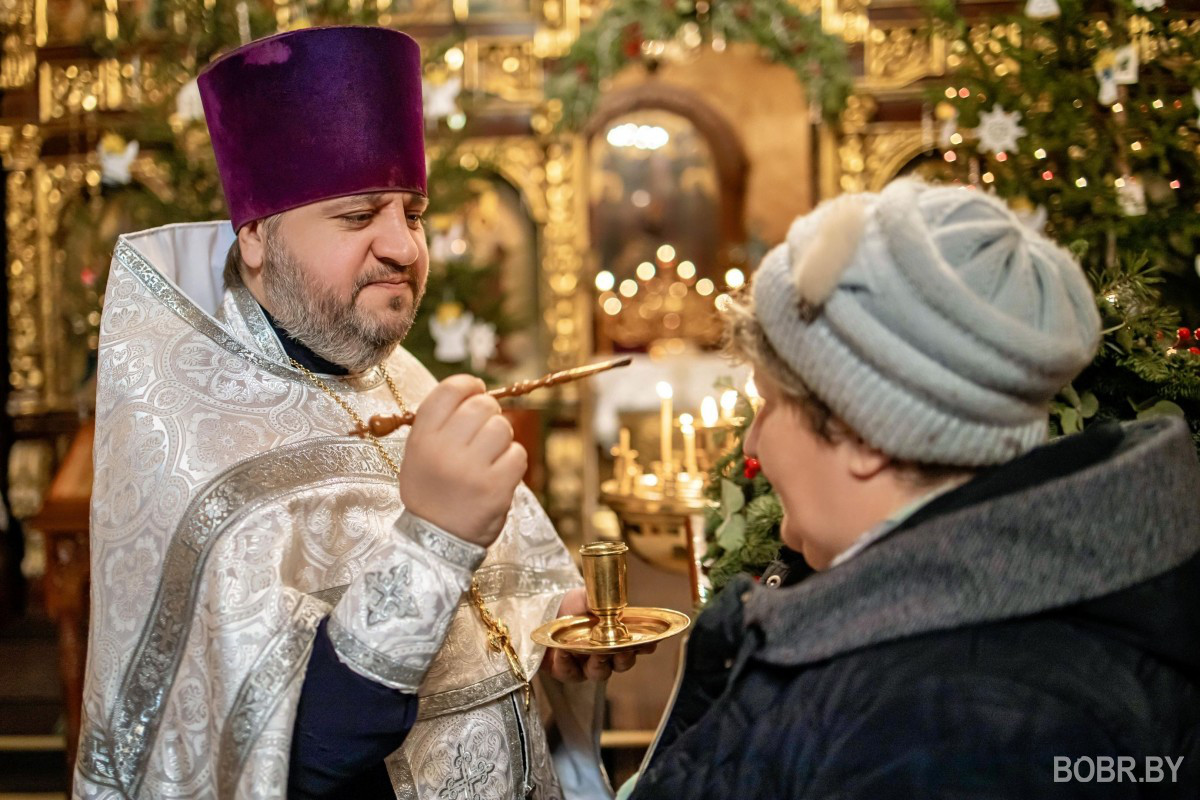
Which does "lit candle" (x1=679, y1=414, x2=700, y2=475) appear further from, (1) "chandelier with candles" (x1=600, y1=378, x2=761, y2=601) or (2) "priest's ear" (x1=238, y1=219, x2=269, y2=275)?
(2) "priest's ear" (x1=238, y1=219, x2=269, y2=275)

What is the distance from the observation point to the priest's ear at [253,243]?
199 centimetres

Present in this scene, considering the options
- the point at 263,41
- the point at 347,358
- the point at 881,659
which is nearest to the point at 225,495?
the point at 347,358

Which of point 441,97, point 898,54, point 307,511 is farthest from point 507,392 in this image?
point 898,54

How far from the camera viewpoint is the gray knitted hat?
3.57 ft

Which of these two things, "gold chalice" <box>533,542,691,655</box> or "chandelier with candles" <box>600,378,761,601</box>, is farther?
"chandelier with candles" <box>600,378,761,601</box>

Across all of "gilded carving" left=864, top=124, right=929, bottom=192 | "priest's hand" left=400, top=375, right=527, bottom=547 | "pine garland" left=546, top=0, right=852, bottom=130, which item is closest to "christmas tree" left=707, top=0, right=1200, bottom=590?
"pine garland" left=546, top=0, right=852, bottom=130

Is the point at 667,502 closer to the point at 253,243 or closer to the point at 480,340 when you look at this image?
the point at 253,243

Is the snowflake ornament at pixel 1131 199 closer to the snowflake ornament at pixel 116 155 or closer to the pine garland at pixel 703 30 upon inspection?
the pine garland at pixel 703 30

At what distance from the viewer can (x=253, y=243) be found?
6.59ft

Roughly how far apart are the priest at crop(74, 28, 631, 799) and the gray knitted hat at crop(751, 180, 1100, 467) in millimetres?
544

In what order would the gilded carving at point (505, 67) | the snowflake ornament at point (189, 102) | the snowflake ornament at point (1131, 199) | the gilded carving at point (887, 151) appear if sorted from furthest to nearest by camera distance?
the gilded carving at point (505, 67) < the gilded carving at point (887, 151) < the snowflake ornament at point (189, 102) < the snowflake ornament at point (1131, 199)

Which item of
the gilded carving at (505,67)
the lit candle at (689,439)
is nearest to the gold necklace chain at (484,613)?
the lit candle at (689,439)

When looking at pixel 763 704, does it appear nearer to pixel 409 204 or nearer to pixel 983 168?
pixel 409 204

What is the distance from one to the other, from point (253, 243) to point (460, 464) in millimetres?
767
